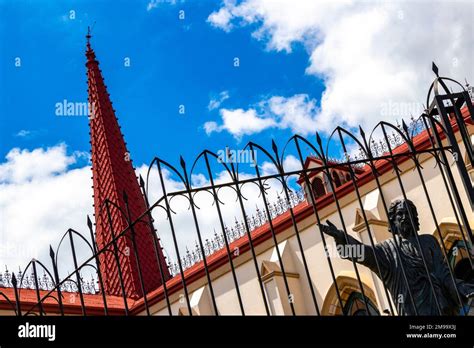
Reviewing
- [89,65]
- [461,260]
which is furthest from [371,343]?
[89,65]

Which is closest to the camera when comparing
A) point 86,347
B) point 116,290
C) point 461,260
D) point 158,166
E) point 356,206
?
point 86,347

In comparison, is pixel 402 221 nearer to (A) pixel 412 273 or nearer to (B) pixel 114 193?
(A) pixel 412 273

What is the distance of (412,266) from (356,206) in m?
14.5

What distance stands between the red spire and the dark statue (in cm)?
2281

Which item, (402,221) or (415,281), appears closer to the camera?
→ (415,281)

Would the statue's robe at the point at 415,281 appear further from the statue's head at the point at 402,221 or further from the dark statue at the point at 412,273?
the statue's head at the point at 402,221

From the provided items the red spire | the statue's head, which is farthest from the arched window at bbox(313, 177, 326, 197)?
the statue's head

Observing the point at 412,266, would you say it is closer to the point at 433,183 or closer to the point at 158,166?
the point at 158,166

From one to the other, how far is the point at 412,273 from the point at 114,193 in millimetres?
27572

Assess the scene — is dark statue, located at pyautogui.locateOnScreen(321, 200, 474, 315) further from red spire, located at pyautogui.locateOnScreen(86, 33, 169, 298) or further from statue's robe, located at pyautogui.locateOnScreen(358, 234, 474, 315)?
red spire, located at pyautogui.locateOnScreen(86, 33, 169, 298)

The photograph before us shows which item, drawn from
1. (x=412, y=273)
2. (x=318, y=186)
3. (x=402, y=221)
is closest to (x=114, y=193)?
(x=318, y=186)

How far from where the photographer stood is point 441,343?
4441 mm

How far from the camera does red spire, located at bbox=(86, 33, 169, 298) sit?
29.4m

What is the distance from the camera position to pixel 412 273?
5.82m
